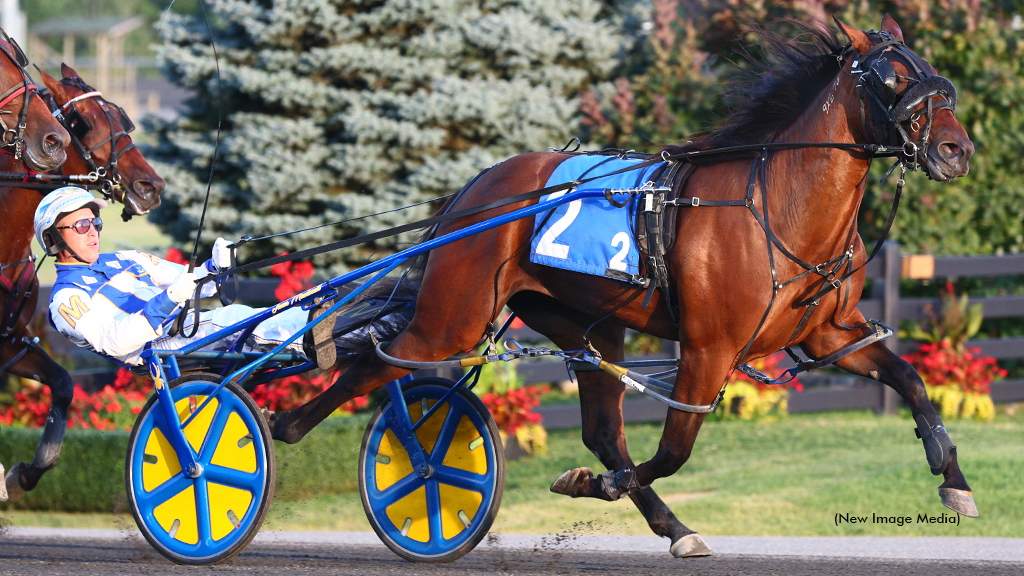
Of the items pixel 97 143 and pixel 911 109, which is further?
pixel 97 143

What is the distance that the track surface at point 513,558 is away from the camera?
4633 millimetres

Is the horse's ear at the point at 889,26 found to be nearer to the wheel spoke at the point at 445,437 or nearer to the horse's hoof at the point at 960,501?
the horse's hoof at the point at 960,501

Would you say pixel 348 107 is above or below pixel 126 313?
above

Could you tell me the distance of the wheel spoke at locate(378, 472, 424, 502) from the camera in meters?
4.81

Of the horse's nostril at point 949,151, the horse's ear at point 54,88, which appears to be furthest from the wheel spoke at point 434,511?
the horse's ear at point 54,88

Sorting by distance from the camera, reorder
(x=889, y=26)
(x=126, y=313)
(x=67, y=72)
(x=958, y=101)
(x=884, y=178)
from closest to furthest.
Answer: (x=884, y=178) → (x=889, y=26) → (x=126, y=313) → (x=67, y=72) → (x=958, y=101)

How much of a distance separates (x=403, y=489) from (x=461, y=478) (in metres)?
0.27

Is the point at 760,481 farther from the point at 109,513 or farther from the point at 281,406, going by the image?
the point at 109,513

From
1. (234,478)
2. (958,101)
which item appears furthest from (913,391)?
(958,101)

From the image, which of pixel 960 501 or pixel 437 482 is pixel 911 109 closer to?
pixel 960 501

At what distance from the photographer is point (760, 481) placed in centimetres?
682

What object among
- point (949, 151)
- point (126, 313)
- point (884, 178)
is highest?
point (949, 151)

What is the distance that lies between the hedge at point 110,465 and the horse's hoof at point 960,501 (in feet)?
11.8

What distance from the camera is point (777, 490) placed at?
259 inches
